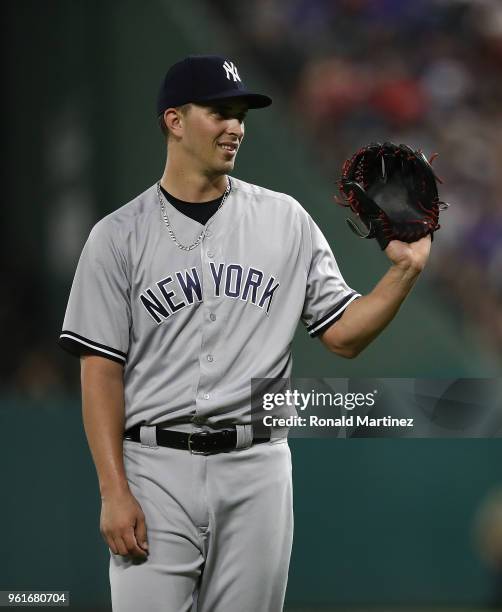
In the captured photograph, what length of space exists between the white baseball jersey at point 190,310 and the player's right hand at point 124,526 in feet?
0.56

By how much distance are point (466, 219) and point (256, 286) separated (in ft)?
→ 8.61

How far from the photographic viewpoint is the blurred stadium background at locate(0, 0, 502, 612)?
3.85 metres

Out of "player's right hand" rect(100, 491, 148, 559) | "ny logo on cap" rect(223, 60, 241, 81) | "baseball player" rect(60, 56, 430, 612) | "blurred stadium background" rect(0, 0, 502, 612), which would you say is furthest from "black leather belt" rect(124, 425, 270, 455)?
"blurred stadium background" rect(0, 0, 502, 612)

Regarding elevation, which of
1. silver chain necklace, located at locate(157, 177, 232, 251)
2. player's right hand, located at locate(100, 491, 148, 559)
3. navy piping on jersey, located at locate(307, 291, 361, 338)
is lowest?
player's right hand, located at locate(100, 491, 148, 559)

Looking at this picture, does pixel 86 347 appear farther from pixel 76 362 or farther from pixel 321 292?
pixel 76 362

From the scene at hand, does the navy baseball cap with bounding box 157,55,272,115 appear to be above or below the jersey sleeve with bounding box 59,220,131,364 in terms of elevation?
above

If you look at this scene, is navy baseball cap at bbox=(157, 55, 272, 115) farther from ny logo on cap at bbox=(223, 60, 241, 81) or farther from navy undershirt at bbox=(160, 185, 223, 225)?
navy undershirt at bbox=(160, 185, 223, 225)

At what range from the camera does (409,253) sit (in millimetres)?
2041

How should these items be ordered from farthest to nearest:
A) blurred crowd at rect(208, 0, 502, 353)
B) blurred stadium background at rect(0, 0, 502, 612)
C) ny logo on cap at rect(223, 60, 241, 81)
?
blurred crowd at rect(208, 0, 502, 353) < blurred stadium background at rect(0, 0, 502, 612) < ny logo on cap at rect(223, 60, 241, 81)

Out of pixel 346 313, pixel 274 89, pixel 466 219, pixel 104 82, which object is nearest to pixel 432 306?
pixel 466 219

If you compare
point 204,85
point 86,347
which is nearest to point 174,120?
point 204,85

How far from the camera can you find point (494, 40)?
15.9 ft

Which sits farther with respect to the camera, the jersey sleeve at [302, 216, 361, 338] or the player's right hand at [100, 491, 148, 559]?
the jersey sleeve at [302, 216, 361, 338]

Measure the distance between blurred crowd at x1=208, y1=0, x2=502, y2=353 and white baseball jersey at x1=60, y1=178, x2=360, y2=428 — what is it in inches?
92.7
